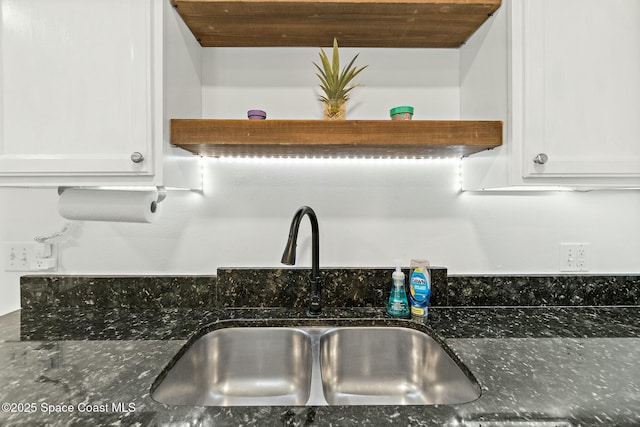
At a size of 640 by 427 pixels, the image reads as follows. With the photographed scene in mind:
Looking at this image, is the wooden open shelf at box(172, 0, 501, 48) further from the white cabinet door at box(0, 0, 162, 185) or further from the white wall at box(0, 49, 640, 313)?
the white cabinet door at box(0, 0, 162, 185)

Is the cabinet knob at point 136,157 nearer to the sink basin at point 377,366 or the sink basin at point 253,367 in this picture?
the sink basin at point 253,367

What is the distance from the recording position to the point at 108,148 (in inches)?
35.9

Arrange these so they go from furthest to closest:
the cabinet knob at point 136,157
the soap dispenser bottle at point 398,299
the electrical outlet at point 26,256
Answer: the electrical outlet at point 26,256, the soap dispenser bottle at point 398,299, the cabinet knob at point 136,157

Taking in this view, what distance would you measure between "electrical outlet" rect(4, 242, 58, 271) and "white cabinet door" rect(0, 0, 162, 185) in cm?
45

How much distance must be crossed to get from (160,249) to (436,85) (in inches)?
51.4

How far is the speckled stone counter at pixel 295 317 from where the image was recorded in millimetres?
612

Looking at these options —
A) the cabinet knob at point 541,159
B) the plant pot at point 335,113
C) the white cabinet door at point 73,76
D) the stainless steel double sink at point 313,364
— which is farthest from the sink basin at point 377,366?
the white cabinet door at point 73,76

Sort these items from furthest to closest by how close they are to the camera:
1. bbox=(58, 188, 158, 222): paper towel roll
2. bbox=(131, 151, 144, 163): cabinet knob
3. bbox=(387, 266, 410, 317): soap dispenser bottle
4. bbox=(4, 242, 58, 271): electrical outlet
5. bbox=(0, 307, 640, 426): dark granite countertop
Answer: bbox=(4, 242, 58, 271): electrical outlet
bbox=(387, 266, 410, 317): soap dispenser bottle
bbox=(58, 188, 158, 222): paper towel roll
bbox=(131, 151, 144, 163): cabinet knob
bbox=(0, 307, 640, 426): dark granite countertop

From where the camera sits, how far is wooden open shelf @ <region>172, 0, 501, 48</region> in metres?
0.96

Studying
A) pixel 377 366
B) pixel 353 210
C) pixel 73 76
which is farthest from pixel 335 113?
pixel 377 366

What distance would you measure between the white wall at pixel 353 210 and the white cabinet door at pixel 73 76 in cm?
37

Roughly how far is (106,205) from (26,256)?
57 cm

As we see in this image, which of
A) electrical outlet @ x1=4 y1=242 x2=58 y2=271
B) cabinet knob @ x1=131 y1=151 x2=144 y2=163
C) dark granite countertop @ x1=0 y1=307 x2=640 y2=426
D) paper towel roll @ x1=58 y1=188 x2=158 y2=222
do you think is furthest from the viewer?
electrical outlet @ x1=4 y1=242 x2=58 y2=271

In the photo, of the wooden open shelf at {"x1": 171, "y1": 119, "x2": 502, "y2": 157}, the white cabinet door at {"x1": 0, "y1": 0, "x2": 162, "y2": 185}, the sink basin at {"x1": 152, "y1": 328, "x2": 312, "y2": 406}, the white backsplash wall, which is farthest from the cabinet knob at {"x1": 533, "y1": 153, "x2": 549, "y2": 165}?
the white cabinet door at {"x1": 0, "y1": 0, "x2": 162, "y2": 185}
